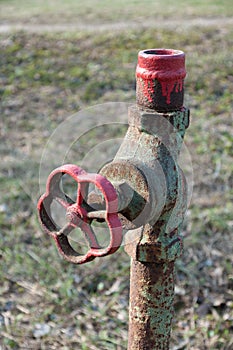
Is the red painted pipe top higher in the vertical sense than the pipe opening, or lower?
lower

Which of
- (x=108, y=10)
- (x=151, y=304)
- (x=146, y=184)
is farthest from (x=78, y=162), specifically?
(x=108, y=10)

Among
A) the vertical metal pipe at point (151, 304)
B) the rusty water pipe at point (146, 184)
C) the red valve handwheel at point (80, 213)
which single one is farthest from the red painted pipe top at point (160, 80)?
the vertical metal pipe at point (151, 304)

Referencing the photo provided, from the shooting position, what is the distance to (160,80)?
128 centimetres

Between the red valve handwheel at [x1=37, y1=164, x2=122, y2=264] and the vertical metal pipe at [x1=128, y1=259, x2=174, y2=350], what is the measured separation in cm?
22

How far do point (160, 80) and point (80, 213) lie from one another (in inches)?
14.7

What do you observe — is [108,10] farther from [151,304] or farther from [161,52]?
[151,304]

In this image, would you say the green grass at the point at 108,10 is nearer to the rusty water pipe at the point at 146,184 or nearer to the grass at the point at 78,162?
the grass at the point at 78,162

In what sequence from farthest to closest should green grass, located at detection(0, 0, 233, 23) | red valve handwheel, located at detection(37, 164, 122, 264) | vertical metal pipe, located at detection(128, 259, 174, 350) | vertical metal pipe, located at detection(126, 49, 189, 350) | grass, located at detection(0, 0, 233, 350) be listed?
green grass, located at detection(0, 0, 233, 23), grass, located at detection(0, 0, 233, 350), vertical metal pipe, located at detection(128, 259, 174, 350), vertical metal pipe, located at detection(126, 49, 189, 350), red valve handwheel, located at detection(37, 164, 122, 264)

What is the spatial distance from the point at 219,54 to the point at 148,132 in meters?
4.33

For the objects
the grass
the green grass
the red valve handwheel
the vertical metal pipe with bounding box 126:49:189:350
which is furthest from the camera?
the green grass

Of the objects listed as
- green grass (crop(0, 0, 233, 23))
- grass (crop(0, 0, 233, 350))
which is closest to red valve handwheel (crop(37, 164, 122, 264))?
grass (crop(0, 0, 233, 350))

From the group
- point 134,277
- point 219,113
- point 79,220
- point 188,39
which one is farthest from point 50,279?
point 188,39

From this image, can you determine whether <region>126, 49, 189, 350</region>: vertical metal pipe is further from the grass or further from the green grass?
the green grass

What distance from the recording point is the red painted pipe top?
50.0 inches
